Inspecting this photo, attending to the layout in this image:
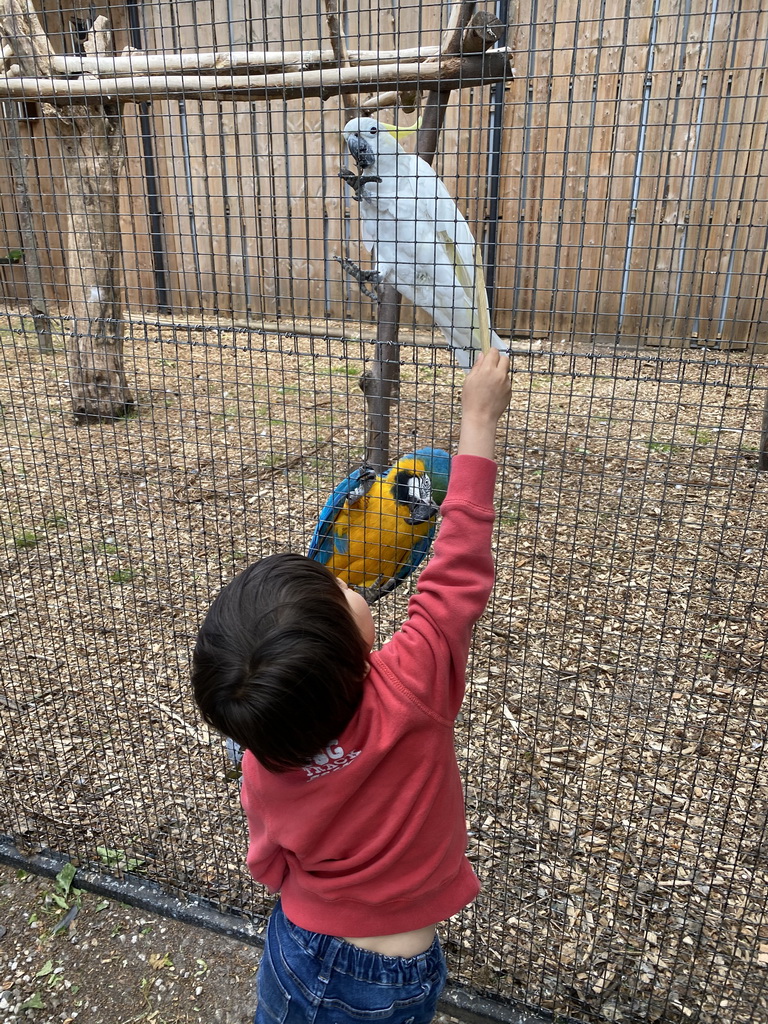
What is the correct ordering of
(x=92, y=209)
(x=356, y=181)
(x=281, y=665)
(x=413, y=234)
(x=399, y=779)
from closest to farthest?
1. (x=281, y=665)
2. (x=399, y=779)
3. (x=413, y=234)
4. (x=356, y=181)
5. (x=92, y=209)

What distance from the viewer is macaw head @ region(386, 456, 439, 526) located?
1802 mm

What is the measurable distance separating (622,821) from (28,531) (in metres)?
2.55

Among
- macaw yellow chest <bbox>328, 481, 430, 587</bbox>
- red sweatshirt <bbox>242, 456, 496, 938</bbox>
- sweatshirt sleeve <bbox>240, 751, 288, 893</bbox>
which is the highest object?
red sweatshirt <bbox>242, 456, 496, 938</bbox>

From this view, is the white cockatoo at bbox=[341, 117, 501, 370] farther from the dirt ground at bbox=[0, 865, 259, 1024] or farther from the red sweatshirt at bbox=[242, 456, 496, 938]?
the dirt ground at bbox=[0, 865, 259, 1024]

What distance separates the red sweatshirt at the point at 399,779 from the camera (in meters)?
0.77

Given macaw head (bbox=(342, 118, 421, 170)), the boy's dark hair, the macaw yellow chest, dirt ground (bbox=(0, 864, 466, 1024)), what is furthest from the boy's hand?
macaw head (bbox=(342, 118, 421, 170))

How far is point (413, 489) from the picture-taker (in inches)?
70.1

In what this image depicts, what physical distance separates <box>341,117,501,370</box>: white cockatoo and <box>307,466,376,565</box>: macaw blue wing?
14.3 inches

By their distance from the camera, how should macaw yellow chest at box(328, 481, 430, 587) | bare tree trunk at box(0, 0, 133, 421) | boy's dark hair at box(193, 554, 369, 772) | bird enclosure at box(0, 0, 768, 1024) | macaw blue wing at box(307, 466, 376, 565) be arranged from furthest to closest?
bare tree trunk at box(0, 0, 133, 421)
macaw yellow chest at box(328, 481, 430, 587)
macaw blue wing at box(307, 466, 376, 565)
bird enclosure at box(0, 0, 768, 1024)
boy's dark hair at box(193, 554, 369, 772)

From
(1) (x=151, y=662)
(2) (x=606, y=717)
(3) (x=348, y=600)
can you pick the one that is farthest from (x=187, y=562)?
(3) (x=348, y=600)

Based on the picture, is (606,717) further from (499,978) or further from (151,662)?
(151,662)

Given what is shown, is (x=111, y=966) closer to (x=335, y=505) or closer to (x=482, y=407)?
(x=335, y=505)

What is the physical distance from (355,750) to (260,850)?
0.73ft

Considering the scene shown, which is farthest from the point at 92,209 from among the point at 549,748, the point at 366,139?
the point at 549,748
